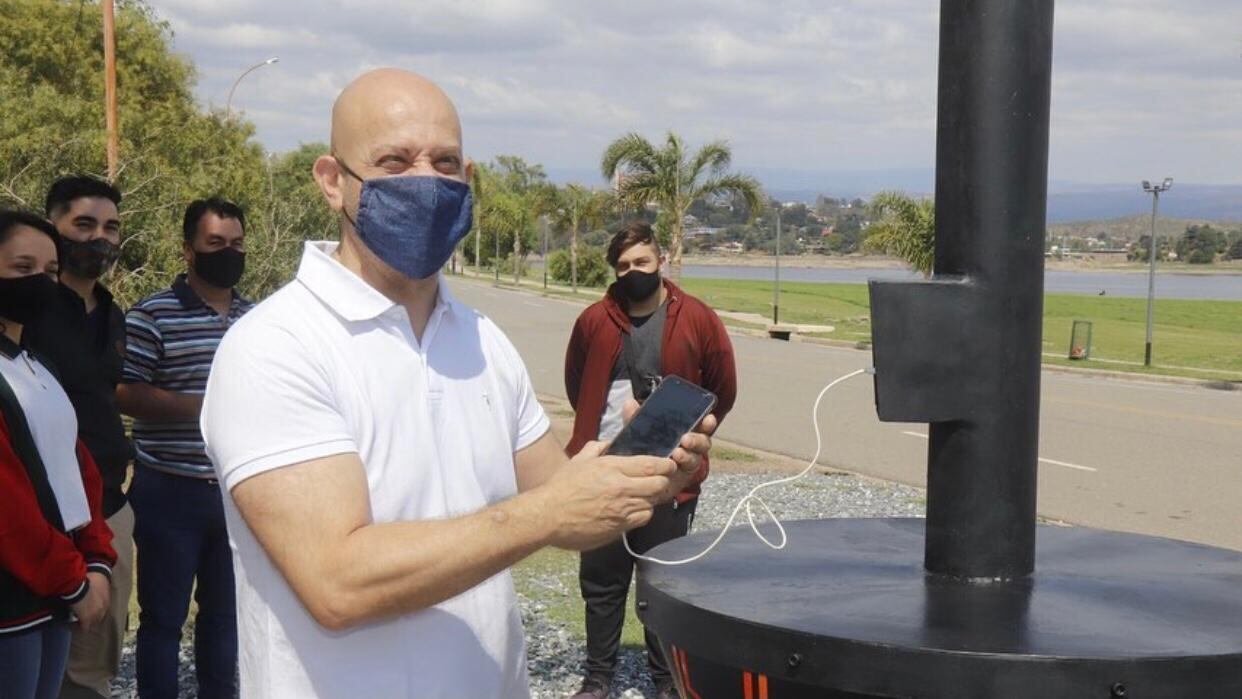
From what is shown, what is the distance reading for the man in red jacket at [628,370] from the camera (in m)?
5.58

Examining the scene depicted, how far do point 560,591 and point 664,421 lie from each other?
16.7 ft

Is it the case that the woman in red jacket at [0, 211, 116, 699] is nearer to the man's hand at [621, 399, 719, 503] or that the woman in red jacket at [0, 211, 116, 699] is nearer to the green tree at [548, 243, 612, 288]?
the man's hand at [621, 399, 719, 503]

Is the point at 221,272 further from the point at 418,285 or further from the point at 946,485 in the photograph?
the point at 946,485

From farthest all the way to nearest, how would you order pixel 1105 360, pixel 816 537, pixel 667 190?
1. pixel 667 190
2. pixel 1105 360
3. pixel 816 537

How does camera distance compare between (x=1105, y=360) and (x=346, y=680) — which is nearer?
(x=346, y=680)

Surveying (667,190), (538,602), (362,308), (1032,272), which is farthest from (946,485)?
(667,190)

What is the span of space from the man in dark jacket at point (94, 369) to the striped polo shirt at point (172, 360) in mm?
154

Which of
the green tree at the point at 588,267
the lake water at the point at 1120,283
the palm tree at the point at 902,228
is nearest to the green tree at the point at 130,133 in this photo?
the palm tree at the point at 902,228

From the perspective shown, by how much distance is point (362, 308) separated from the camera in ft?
7.41

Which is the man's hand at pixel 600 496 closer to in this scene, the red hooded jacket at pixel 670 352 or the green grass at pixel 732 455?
the red hooded jacket at pixel 670 352

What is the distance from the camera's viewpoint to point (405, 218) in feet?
7.60

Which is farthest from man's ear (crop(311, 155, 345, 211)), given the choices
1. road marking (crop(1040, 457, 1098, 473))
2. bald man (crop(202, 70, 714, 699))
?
road marking (crop(1040, 457, 1098, 473))

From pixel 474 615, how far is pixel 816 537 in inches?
39.3

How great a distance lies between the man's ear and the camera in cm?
238
